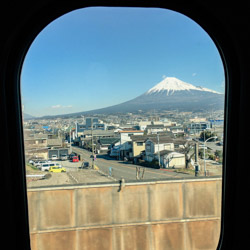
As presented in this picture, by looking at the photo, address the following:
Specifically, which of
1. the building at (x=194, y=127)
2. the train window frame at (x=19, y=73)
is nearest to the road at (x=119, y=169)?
the building at (x=194, y=127)

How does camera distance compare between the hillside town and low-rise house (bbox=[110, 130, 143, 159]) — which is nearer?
the hillside town

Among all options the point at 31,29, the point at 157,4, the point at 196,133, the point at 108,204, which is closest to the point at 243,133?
the point at 196,133

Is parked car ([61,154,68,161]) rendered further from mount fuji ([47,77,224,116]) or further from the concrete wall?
the concrete wall

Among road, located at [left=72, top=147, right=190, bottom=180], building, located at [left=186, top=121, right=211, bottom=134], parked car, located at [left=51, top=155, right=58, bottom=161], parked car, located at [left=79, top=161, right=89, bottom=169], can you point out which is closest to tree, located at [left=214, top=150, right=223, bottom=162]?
building, located at [left=186, top=121, right=211, bottom=134]

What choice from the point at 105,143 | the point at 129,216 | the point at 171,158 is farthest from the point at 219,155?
the point at 129,216

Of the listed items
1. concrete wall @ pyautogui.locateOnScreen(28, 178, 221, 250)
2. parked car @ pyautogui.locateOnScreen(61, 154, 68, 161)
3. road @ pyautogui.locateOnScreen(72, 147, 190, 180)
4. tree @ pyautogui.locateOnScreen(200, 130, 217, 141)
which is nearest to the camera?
tree @ pyautogui.locateOnScreen(200, 130, 217, 141)

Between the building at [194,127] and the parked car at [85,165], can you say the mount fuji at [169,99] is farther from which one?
the parked car at [85,165]
